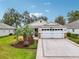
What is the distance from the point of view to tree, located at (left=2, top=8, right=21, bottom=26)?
89325 millimetres

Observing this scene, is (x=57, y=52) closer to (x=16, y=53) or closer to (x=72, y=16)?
(x=16, y=53)

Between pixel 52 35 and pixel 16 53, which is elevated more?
pixel 52 35

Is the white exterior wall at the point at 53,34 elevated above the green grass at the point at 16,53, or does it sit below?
above

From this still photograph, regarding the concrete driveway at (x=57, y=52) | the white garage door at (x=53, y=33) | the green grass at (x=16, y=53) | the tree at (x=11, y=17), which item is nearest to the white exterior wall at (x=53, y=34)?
the white garage door at (x=53, y=33)

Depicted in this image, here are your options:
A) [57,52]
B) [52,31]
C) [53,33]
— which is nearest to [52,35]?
[53,33]

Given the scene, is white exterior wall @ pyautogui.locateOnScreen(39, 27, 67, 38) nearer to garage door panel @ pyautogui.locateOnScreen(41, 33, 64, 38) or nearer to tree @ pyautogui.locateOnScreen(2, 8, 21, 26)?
garage door panel @ pyautogui.locateOnScreen(41, 33, 64, 38)

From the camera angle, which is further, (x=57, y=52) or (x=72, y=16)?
(x=72, y=16)

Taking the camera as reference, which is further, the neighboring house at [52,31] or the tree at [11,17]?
the tree at [11,17]

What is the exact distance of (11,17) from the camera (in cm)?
9050

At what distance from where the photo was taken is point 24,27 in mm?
32469

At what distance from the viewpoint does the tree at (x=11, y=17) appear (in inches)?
3517

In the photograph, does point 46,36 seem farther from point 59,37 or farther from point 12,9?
point 12,9

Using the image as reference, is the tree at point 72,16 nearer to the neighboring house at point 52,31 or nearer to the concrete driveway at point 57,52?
the neighboring house at point 52,31

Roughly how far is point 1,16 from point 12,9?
6083mm
